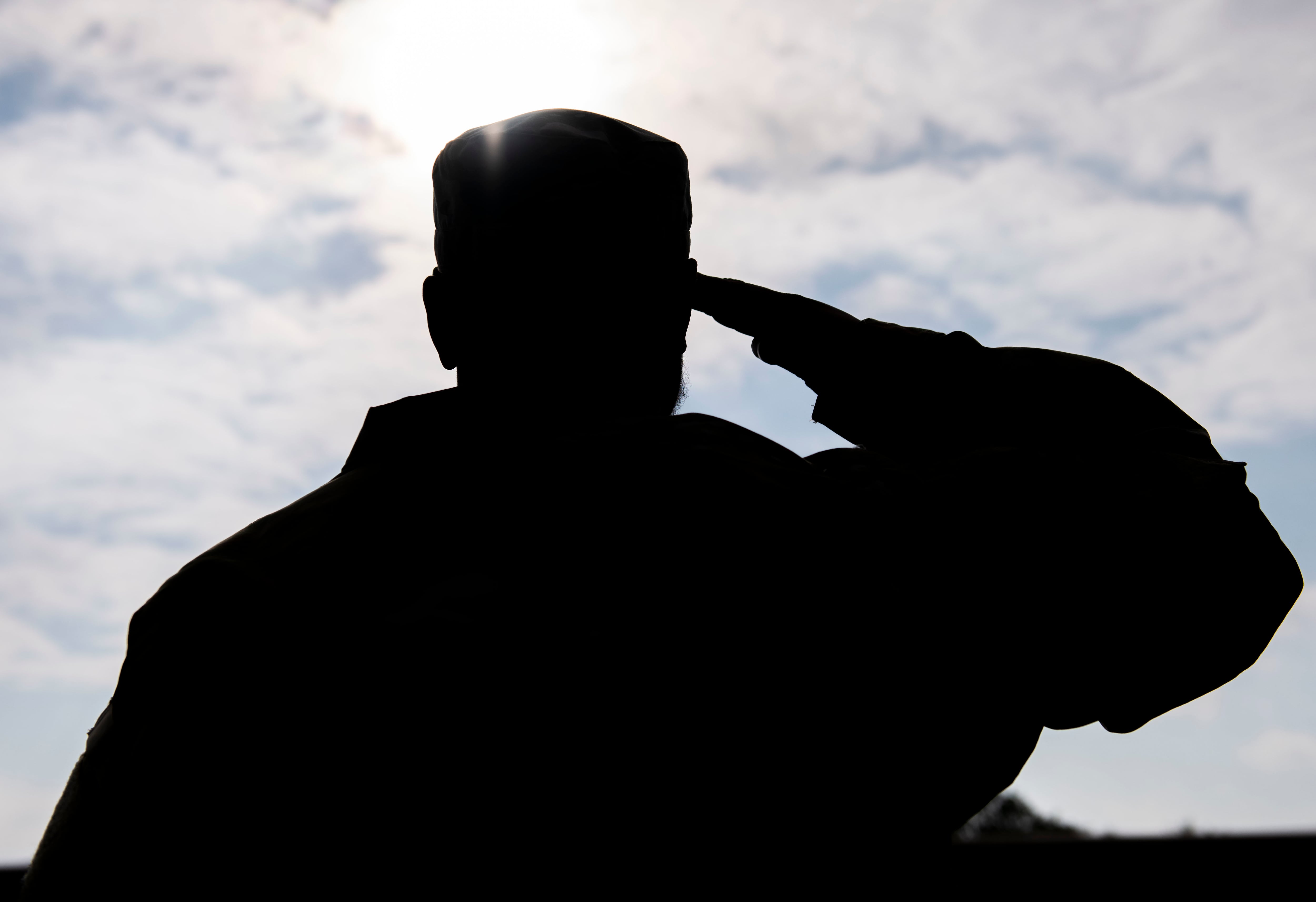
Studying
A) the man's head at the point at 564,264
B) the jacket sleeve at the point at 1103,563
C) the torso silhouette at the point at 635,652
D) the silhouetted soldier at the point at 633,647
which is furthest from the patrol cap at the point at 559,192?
the jacket sleeve at the point at 1103,563

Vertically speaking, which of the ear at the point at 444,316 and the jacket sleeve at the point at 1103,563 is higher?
the ear at the point at 444,316

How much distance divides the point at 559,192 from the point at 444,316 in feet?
0.92

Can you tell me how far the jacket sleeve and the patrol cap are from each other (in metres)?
0.49

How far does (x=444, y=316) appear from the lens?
1.62 m

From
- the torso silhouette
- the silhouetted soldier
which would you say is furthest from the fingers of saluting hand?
the torso silhouette

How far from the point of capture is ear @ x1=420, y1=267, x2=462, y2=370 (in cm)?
158

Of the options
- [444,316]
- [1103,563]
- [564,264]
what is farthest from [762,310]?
[1103,563]

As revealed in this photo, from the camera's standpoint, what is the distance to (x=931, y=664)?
118 cm

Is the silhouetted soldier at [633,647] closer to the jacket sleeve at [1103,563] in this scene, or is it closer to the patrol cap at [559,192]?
the jacket sleeve at [1103,563]

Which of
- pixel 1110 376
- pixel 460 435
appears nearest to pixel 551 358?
pixel 460 435

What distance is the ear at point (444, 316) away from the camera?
1.58 meters

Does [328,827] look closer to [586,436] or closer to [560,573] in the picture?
[560,573]

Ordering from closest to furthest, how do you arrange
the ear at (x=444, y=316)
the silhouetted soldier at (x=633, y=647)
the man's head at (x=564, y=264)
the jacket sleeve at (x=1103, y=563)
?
1. the silhouetted soldier at (x=633, y=647)
2. the jacket sleeve at (x=1103, y=563)
3. the man's head at (x=564, y=264)
4. the ear at (x=444, y=316)

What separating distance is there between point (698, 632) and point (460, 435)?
395 mm
